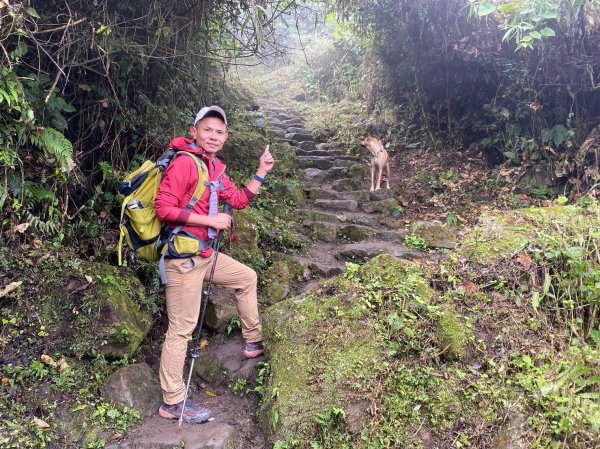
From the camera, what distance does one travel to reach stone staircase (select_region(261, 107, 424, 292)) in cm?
599

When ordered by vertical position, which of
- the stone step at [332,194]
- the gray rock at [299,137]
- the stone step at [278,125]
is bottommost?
the stone step at [332,194]

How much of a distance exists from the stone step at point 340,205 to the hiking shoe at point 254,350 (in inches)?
161

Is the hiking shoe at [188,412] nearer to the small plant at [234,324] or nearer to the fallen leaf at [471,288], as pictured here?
the small plant at [234,324]

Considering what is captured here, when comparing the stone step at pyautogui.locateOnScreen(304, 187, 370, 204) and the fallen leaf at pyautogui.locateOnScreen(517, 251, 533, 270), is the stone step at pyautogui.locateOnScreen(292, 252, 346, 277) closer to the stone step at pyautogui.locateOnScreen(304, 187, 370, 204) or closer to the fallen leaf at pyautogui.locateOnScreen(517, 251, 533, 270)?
the stone step at pyautogui.locateOnScreen(304, 187, 370, 204)

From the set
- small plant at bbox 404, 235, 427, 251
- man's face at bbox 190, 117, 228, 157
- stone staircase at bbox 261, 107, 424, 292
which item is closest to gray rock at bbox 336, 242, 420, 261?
stone staircase at bbox 261, 107, 424, 292

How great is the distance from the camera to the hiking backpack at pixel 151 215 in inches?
127

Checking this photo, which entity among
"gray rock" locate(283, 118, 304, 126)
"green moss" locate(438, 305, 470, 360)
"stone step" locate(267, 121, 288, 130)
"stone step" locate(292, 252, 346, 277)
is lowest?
"stone step" locate(292, 252, 346, 277)

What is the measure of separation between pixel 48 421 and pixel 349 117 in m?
10.6

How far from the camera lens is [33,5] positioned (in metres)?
3.71

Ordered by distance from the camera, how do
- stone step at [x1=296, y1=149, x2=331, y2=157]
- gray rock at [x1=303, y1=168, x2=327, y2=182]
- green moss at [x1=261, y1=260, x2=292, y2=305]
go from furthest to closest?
stone step at [x1=296, y1=149, x2=331, y2=157], gray rock at [x1=303, y1=168, x2=327, y2=182], green moss at [x1=261, y1=260, x2=292, y2=305]

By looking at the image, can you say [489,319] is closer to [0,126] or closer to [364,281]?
[364,281]

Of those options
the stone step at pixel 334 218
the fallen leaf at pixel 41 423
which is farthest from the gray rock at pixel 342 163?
the fallen leaf at pixel 41 423

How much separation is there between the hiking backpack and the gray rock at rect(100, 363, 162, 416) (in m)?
1.15

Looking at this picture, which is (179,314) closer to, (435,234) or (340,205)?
(435,234)
